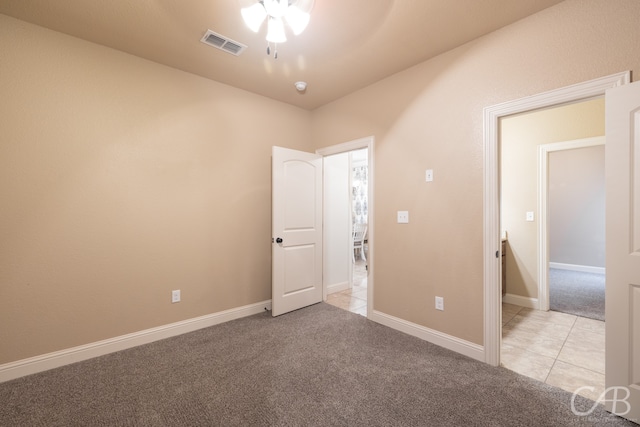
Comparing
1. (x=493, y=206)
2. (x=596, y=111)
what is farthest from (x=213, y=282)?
(x=596, y=111)

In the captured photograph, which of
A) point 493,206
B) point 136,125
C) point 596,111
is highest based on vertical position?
point 596,111

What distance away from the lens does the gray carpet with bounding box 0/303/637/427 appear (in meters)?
1.69

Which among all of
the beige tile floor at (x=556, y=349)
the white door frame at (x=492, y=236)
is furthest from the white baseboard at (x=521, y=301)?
the white door frame at (x=492, y=236)

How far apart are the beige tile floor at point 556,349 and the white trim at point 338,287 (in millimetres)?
2140

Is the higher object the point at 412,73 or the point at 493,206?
the point at 412,73

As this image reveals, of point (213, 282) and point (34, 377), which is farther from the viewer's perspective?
point (213, 282)

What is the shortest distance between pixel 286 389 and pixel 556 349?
2.44 m

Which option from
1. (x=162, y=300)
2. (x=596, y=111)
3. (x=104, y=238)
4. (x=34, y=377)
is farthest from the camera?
(x=596, y=111)

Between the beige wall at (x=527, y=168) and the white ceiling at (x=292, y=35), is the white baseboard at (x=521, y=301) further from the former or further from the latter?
the white ceiling at (x=292, y=35)

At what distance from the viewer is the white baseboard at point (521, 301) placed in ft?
11.6

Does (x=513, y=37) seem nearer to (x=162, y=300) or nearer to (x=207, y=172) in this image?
(x=207, y=172)

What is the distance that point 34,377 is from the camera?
2125 mm

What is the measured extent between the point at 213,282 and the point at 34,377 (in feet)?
4.85

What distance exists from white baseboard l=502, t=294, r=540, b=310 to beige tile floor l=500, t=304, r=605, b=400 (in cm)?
15
